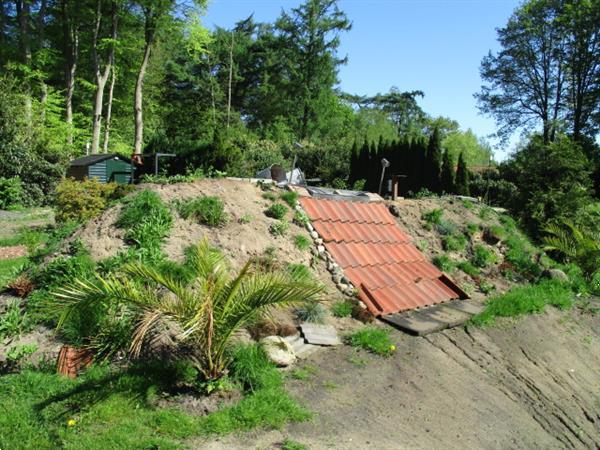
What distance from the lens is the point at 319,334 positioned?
5.91 m

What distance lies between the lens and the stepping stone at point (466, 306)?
7.93 meters

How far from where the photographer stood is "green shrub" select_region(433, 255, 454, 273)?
377 inches

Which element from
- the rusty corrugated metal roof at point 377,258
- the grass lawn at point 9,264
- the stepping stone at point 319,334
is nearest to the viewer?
the stepping stone at point 319,334

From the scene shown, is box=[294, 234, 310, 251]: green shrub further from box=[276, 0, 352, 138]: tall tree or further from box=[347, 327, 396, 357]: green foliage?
box=[276, 0, 352, 138]: tall tree

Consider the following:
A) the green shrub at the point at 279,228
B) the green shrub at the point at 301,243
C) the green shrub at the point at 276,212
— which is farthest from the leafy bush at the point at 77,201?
the green shrub at the point at 301,243

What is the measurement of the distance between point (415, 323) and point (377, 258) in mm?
1953

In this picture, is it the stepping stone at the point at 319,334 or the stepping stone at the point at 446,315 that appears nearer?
the stepping stone at the point at 319,334

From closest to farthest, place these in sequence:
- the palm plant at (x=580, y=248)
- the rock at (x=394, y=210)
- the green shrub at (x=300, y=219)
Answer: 1. the green shrub at (x=300, y=219)
2. the rock at (x=394, y=210)
3. the palm plant at (x=580, y=248)

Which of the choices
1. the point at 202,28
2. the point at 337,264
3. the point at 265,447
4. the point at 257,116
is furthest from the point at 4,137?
the point at 257,116

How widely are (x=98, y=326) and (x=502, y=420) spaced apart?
4312 mm

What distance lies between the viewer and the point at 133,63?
29188 millimetres

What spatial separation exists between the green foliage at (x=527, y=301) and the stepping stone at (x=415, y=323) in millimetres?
792

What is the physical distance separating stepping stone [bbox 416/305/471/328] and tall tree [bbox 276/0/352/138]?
2777cm

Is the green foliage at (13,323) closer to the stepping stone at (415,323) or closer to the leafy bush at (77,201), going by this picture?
the leafy bush at (77,201)
